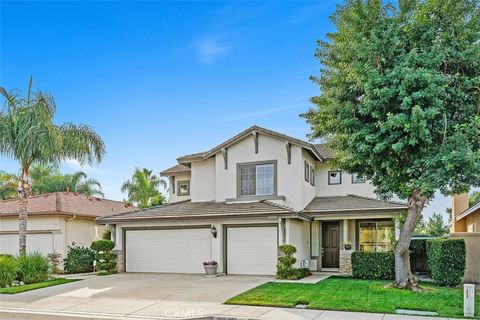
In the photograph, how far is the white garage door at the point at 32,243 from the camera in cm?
2225

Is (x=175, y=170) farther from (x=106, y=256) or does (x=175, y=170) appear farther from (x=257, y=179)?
(x=106, y=256)

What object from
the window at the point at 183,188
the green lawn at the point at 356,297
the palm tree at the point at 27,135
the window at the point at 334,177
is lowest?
the green lawn at the point at 356,297

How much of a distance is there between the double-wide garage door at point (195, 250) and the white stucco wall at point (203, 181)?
8.01ft

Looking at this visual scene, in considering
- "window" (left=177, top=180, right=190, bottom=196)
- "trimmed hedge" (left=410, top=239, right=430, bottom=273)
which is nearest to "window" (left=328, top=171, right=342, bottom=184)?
"trimmed hedge" (left=410, top=239, right=430, bottom=273)

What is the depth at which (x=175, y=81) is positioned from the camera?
20375 millimetres

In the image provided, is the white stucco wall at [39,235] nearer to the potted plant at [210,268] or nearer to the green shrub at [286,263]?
the potted plant at [210,268]

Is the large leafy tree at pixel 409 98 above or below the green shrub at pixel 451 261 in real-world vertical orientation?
above

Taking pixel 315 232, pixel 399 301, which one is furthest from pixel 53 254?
pixel 399 301

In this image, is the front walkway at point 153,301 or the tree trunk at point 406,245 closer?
the front walkway at point 153,301

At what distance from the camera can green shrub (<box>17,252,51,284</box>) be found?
16406mm

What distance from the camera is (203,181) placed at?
22.0 metres

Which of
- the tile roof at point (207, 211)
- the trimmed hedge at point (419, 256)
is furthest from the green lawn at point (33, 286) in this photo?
the trimmed hedge at point (419, 256)

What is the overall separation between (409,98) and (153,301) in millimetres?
9269

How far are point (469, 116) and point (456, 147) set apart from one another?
5.37 feet
